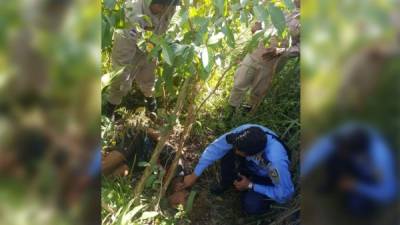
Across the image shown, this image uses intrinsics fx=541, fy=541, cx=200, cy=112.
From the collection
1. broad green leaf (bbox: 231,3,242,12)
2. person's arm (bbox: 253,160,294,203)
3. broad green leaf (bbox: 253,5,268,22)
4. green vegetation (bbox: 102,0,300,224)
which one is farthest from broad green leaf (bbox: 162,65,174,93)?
person's arm (bbox: 253,160,294,203)

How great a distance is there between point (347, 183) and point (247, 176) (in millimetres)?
2833

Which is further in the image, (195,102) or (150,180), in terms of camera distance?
(195,102)

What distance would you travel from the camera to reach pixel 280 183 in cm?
303

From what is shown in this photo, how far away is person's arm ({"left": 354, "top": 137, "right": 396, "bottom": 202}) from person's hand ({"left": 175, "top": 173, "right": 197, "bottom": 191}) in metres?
2.66

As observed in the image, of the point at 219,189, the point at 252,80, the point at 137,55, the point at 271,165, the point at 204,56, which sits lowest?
the point at 219,189

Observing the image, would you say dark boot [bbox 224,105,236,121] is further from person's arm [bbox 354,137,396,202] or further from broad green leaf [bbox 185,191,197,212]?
person's arm [bbox 354,137,396,202]

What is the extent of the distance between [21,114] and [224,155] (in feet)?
9.28

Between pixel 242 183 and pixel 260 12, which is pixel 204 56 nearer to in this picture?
pixel 260 12

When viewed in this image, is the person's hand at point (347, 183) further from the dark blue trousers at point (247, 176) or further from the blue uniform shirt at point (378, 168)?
the dark blue trousers at point (247, 176)

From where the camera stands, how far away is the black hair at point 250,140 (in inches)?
120

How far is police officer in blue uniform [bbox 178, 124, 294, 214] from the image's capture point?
3.05m

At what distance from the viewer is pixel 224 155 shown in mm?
3324

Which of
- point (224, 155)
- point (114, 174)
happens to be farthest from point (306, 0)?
point (224, 155)


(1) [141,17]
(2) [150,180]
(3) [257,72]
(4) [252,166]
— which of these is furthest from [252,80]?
(1) [141,17]
